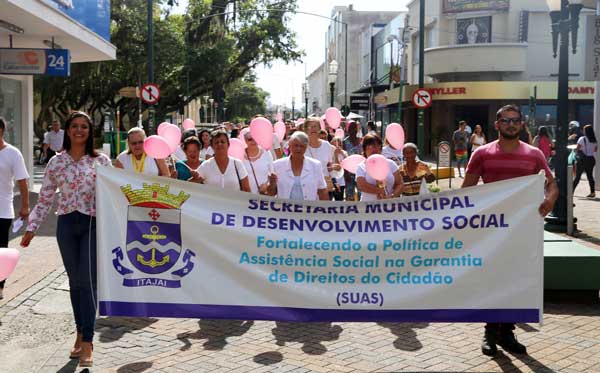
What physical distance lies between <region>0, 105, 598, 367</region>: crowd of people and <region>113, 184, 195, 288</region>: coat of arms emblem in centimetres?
26

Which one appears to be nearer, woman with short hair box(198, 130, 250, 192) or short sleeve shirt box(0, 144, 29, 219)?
short sleeve shirt box(0, 144, 29, 219)

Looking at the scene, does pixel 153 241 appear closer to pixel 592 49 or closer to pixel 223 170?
pixel 223 170

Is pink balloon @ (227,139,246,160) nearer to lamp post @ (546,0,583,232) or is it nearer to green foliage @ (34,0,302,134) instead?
lamp post @ (546,0,583,232)

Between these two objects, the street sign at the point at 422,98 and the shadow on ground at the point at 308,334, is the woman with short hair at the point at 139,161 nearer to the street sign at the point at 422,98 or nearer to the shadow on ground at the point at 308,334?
the shadow on ground at the point at 308,334

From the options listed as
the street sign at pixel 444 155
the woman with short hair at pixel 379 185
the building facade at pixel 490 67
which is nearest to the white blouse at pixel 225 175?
the woman with short hair at pixel 379 185

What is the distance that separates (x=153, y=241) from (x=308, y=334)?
159cm

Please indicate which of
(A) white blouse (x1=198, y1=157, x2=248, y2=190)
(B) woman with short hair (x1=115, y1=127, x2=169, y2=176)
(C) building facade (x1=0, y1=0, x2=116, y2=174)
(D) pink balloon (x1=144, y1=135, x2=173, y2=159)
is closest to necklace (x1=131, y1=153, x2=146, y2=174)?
(B) woman with short hair (x1=115, y1=127, x2=169, y2=176)

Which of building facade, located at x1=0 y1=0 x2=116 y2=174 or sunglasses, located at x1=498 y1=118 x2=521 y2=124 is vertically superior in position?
building facade, located at x1=0 y1=0 x2=116 y2=174

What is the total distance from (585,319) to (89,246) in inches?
164

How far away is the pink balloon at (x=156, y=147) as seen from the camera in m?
7.36

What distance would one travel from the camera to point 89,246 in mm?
5422

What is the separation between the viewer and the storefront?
1645 inches

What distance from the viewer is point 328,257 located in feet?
17.7

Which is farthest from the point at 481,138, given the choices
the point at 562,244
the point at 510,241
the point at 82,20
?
the point at 510,241
